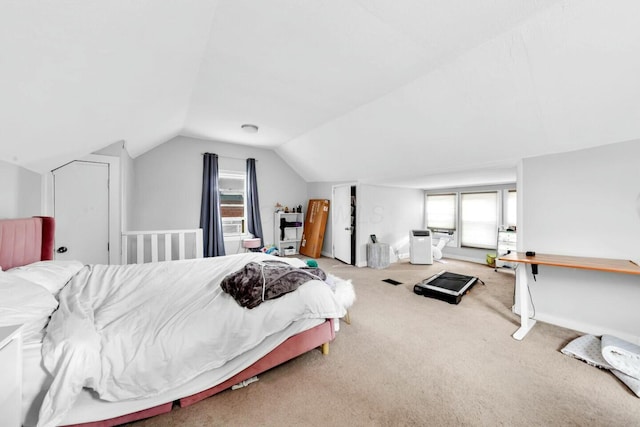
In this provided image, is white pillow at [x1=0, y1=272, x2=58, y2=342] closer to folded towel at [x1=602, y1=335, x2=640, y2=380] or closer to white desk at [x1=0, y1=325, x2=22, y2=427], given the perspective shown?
white desk at [x1=0, y1=325, x2=22, y2=427]

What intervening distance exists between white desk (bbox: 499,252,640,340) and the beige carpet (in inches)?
3.9

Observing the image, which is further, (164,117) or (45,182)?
(164,117)

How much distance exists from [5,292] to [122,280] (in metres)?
0.94

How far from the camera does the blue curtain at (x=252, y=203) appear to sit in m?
5.38

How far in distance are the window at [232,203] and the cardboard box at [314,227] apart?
1.57m

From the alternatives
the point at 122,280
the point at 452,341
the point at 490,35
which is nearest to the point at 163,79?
the point at 122,280

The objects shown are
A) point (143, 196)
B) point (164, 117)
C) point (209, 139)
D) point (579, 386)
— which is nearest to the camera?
point (579, 386)

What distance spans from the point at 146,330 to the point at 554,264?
3.26 meters

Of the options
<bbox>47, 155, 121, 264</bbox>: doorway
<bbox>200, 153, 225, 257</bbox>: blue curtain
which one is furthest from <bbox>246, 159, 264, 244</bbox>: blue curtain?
<bbox>47, 155, 121, 264</bbox>: doorway

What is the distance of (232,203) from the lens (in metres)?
5.52

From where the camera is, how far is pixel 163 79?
2.23 m

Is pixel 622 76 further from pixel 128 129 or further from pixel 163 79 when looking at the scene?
pixel 128 129

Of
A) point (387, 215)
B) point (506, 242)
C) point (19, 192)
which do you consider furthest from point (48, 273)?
point (506, 242)

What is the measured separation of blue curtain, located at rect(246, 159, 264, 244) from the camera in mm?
5375
